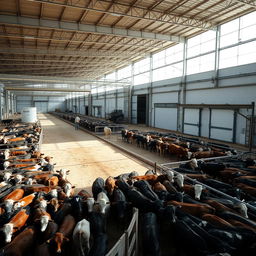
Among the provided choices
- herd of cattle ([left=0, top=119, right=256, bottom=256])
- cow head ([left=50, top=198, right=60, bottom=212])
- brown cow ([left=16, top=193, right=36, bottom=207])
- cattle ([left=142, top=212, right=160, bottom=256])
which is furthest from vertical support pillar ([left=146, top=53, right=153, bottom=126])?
cattle ([left=142, top=212, right=160, bottom=256])

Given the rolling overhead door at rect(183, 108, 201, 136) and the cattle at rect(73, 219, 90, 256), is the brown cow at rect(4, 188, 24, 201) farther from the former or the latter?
the rolling overhead door at rect(183, 108, 201, 136)

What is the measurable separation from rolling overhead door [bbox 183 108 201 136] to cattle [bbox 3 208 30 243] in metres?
14.6

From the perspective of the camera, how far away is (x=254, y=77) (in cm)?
1208

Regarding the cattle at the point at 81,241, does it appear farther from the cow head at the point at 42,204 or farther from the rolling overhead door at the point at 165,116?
the rolling overhead door at the point at 165,116

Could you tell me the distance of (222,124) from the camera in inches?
565

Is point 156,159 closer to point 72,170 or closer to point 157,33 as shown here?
point 72,170

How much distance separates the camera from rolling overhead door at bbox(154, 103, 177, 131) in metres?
19.5

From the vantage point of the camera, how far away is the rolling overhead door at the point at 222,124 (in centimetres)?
1375

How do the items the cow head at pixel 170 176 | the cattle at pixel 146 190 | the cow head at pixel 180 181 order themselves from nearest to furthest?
the cattle at pixel 146 190
the cow head at pixel 180 181
the cow head at pixel 170 176

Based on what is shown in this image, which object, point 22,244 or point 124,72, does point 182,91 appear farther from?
point 22,244

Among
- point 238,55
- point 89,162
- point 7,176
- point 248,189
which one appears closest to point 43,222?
point 7,176

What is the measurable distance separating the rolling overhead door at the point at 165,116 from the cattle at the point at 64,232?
653 inches

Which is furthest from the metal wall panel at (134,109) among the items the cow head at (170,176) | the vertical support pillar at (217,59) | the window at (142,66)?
the cow head at (170,176)

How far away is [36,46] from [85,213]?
1934 cm
